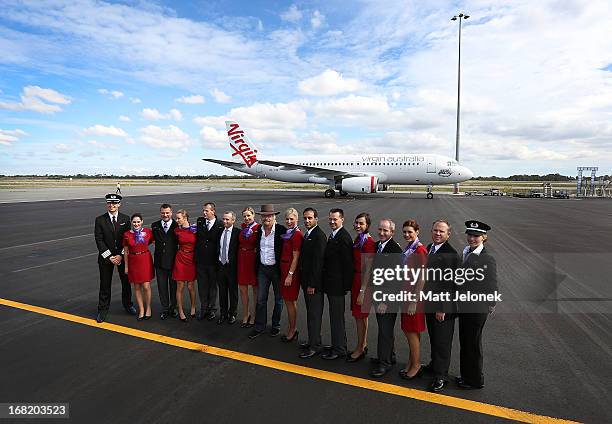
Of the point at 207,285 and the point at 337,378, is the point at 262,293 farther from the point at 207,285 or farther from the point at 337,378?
the point at 337,378

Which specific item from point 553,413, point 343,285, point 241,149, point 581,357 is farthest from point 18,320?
point 241,149

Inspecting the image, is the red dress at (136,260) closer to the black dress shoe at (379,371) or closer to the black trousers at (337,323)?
the black trousers at (337,323)

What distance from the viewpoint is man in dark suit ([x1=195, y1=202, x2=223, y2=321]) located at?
5414 millimetres

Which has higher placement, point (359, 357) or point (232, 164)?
point (232, 164)

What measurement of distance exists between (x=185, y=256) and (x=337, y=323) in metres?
2.68

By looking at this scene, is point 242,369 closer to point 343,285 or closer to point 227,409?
point 227,409

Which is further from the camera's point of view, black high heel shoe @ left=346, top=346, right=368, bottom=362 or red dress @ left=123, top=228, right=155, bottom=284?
red dress @ left=123, top=228, right=155, bottom=284

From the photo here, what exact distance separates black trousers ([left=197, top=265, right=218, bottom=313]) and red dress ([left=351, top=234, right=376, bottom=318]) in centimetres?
240

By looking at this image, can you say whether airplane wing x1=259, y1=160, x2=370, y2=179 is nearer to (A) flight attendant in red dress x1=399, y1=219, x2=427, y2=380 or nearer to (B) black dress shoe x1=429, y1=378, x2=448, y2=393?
(A) flight attendant in red dress x1=399, y1=219, x2=427, y2=380

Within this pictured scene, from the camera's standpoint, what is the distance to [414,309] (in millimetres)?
3756

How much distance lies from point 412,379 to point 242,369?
1932 mm

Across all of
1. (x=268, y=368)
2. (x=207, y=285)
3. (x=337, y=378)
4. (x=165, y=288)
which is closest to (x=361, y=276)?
(x=337, y=378)

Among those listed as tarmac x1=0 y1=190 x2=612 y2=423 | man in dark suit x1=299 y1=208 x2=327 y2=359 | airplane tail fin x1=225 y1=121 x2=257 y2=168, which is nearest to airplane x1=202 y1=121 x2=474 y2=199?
airplane tail fin x1=225 y1=121 x2=257 y2=168

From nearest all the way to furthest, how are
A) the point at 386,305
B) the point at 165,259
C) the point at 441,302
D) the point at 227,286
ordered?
the point at 441,302
the point at 386,305
the point at 227,286
the point at 165,259
